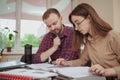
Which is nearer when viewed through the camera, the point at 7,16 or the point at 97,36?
the point at 97,36

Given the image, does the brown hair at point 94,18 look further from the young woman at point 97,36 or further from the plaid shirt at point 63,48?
the plaid shirt at point 63,48

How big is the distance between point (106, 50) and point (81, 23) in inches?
9.7

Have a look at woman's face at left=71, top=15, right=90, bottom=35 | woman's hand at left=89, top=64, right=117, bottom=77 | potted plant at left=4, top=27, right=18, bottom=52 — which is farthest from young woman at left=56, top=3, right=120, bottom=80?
potted plant at left=4, top=27, right=18, bottom=52

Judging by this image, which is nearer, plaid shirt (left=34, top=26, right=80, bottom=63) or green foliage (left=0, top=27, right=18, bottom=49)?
plaid shirt (left=34, top=26, right=80, bottom=63)

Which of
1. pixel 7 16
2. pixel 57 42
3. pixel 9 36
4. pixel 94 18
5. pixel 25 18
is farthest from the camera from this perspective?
pixel 25 18

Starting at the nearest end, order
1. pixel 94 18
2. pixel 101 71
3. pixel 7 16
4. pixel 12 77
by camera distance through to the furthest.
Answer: pixel 12 77 < pixel 101 71 < pixel 94 18 < pixel 7 16

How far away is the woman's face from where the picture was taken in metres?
1.24

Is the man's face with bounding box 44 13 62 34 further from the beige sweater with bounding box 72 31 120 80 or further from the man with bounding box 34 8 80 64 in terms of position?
the beige sweater with bounding box 72 31 120 80

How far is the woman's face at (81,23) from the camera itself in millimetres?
1244

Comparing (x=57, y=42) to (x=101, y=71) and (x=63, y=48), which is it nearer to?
(x=63, y=48)

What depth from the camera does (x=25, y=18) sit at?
11.4ft

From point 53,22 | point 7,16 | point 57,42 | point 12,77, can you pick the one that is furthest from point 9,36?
point 12,77

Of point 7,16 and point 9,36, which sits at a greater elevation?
point 7,16

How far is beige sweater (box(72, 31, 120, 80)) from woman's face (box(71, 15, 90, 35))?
95mm
